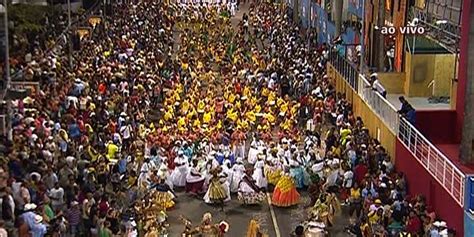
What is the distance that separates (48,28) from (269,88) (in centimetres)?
931

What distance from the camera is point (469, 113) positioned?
78.4ft

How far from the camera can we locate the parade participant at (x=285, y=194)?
2425 centimetres

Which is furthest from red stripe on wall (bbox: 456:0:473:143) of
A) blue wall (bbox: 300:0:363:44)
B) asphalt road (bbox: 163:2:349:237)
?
blue wall (bbox: 300:0:363:44)

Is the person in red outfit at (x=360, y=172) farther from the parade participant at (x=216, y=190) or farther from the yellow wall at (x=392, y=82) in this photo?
the yellow wall at (x=392, y=82)

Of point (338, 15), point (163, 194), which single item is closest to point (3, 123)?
point (163, 194)

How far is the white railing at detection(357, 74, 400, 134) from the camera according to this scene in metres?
26.3

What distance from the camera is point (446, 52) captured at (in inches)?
1324

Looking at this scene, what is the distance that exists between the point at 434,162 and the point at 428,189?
2.06 ft

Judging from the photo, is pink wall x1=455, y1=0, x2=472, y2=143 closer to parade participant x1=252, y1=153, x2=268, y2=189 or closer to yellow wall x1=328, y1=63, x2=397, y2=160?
yellow wall x1=328, y1=63, x2=397, y2=160

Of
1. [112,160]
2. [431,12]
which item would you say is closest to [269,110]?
[431,12]

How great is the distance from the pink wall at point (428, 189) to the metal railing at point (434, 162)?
0.39ft

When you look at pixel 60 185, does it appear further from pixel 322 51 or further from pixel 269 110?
pixel 322 51

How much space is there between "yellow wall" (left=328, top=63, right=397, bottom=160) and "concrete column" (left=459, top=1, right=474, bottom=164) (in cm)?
240

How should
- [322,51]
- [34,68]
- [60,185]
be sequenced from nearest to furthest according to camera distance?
1. [60,185]
2. [34,68]
3. [322,51]
